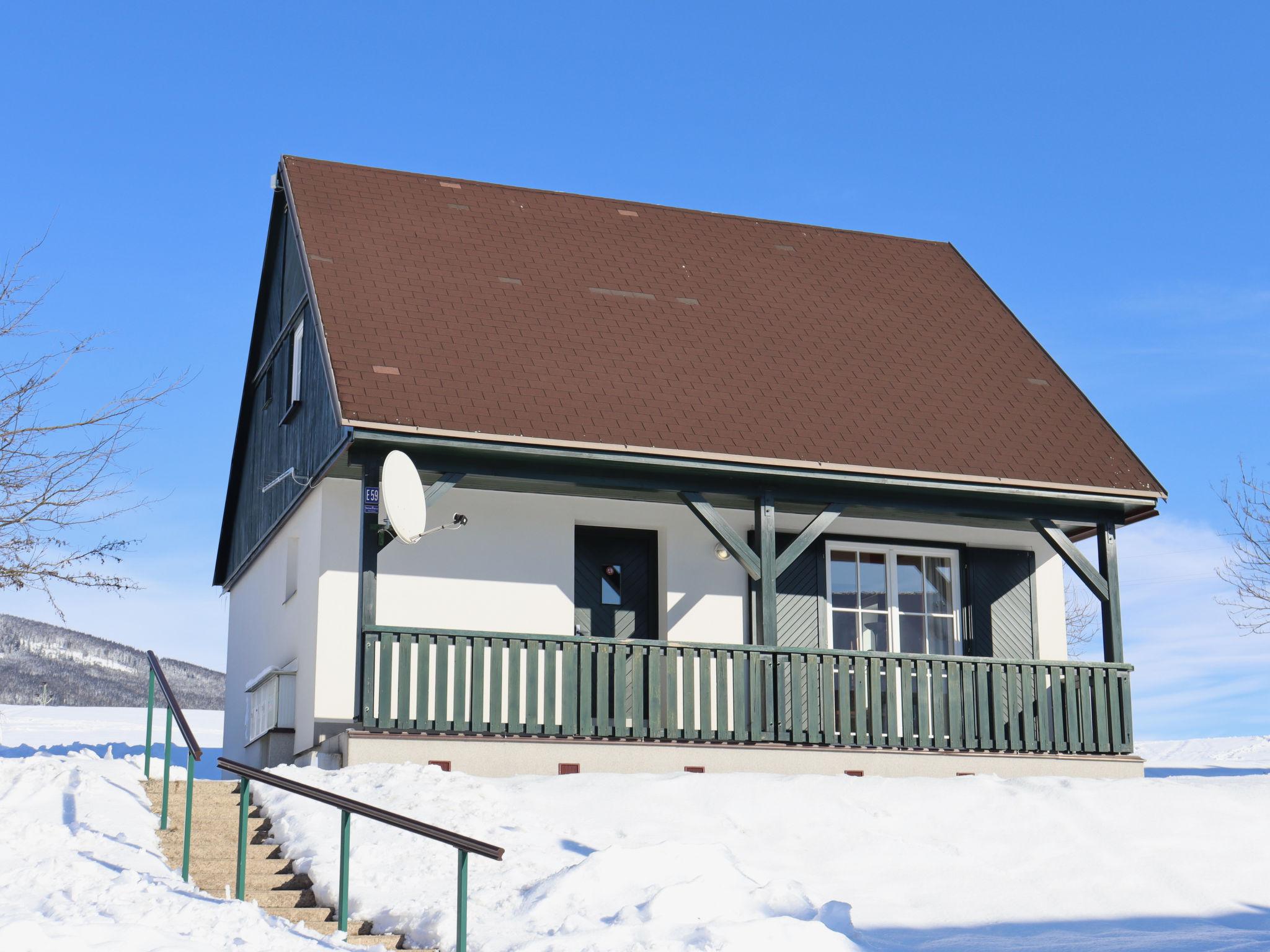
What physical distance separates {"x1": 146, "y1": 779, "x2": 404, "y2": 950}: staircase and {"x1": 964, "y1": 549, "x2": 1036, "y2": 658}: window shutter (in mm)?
8719

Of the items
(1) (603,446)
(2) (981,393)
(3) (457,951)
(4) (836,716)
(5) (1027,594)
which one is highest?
(2) (981,393)

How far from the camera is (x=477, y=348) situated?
599 inches

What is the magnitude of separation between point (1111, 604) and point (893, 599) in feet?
7.71

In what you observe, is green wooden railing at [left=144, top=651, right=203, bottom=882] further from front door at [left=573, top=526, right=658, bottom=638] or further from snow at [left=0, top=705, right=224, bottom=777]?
front door at [left=573, top=526, right=658, bottom=638]

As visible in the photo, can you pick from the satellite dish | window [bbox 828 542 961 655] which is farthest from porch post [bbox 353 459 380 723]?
window [bbox 828 542 961 655]

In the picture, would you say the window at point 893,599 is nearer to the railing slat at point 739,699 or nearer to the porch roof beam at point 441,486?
the railing slat at point 739,699

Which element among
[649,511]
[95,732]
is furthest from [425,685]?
[95,732]

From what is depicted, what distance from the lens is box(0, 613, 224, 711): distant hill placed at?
3462 centimetres

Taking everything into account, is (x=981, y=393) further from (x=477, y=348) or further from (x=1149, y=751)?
(x=1149, y=751)

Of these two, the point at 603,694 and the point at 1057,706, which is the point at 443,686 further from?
the point at 1057,706

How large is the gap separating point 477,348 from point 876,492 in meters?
4.30

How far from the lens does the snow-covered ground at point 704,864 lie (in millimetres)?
8266

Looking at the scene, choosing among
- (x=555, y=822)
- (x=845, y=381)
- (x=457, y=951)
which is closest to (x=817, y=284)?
(x=845, y=381)

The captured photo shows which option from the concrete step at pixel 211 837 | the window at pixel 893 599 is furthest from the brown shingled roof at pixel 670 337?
the concrete step at pixel 211 837
